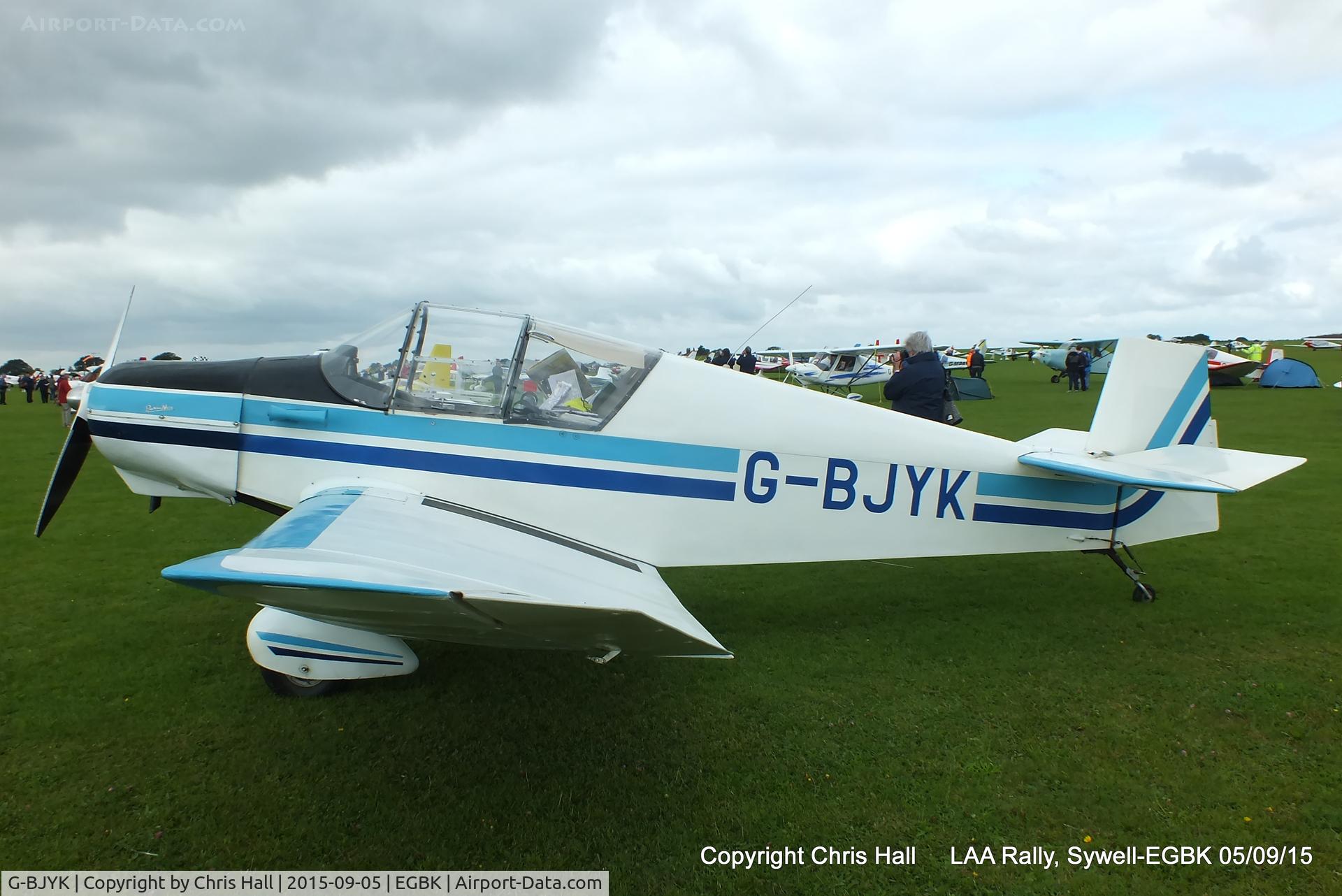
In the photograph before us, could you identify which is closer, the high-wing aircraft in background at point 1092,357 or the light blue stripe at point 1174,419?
the light blue stripe at point 1174,419

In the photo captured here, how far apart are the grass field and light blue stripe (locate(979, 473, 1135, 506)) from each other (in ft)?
2.70

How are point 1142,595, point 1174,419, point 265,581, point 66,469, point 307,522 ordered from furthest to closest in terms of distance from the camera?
point 1142,595 → point 1174,419 → point 66,469 → point 307,522 → point 265,581

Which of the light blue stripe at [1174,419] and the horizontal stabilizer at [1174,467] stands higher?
the light blue stripe at [1174,419]

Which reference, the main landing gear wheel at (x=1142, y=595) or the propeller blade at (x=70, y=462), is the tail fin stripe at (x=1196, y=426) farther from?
the propeller blade at (x=70, y=462)

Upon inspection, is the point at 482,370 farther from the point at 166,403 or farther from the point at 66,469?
the point at 66,469

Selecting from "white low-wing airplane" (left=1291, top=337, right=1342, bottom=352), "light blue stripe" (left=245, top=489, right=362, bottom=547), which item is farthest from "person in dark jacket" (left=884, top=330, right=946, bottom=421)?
"white low-wing airplane" (left=1291, top=337, right=1342, bottom=352)

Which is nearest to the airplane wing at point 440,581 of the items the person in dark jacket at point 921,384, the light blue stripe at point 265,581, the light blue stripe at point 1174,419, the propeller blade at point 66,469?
the light blue stripe at point 265,581

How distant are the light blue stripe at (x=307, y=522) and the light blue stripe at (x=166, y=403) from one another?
→ 2.66 feet

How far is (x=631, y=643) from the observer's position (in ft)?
8.16

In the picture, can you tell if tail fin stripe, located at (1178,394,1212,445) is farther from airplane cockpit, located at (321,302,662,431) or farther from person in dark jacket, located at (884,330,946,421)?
airplane cockpit, located at (321,302,662,431)

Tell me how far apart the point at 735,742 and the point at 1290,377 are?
2936 centimetres

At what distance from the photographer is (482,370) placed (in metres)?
3.70

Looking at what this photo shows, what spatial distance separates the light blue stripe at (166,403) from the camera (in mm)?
3709

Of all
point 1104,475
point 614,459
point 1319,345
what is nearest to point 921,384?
point 1104,475
